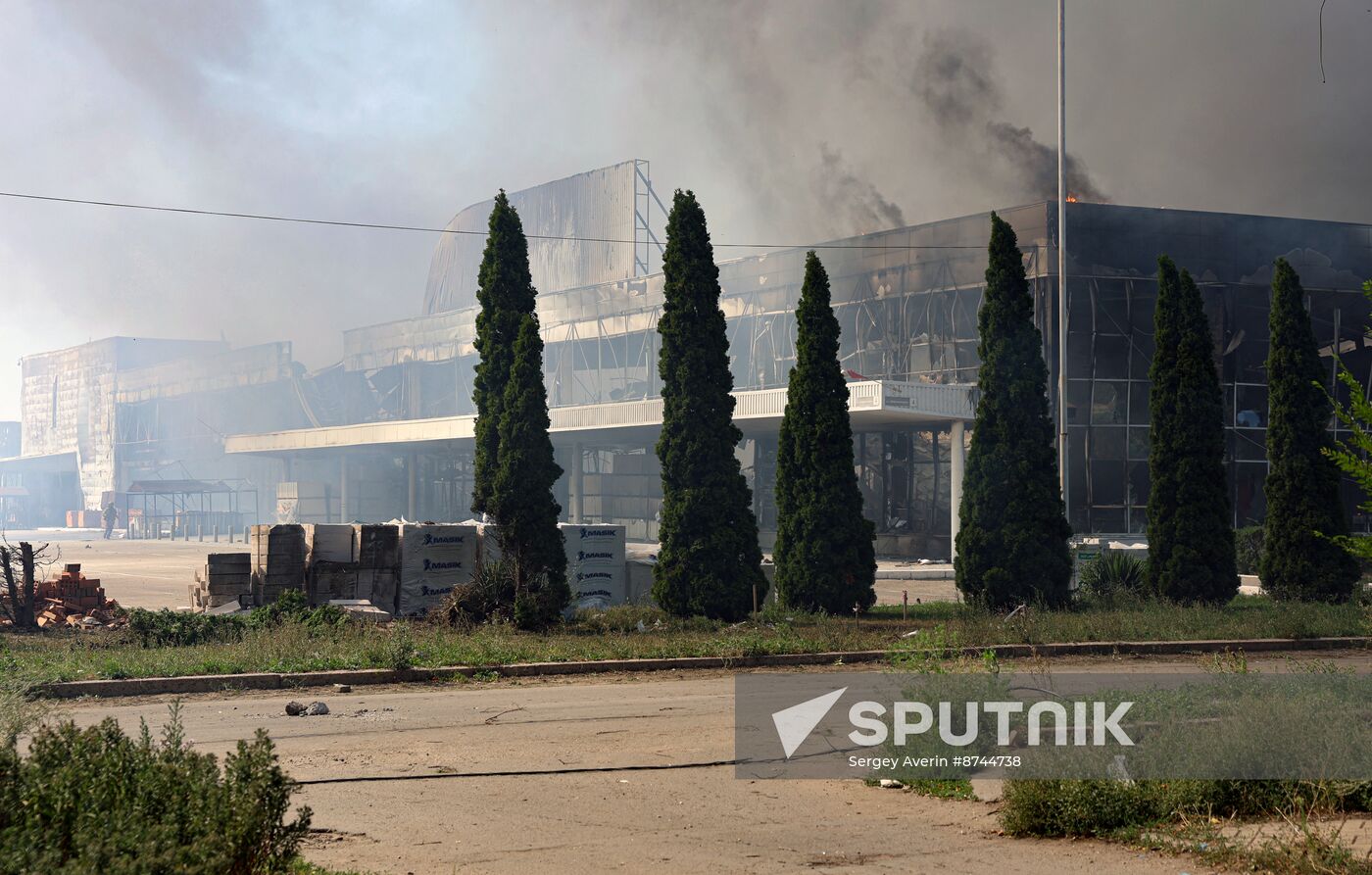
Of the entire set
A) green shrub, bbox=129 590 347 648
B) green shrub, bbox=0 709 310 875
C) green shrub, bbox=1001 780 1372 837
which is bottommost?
green shrub, bbox=129 590 347 648

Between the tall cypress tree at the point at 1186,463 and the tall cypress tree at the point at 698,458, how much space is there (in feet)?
28.2

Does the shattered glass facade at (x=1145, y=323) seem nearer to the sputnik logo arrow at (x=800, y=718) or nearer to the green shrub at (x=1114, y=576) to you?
the green shrub at (x=1114, y=576)

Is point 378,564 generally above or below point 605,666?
above

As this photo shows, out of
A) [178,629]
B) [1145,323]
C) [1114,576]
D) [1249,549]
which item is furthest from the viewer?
[1145,323]

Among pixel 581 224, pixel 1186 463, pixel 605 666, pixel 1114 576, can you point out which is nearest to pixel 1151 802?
pixel 605 666

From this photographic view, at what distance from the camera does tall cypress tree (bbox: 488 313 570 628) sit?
19.8 metres

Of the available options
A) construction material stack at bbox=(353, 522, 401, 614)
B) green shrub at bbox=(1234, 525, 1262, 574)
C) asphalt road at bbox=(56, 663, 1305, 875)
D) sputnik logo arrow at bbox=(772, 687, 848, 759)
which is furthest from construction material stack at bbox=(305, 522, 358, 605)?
green shrub at bbox=(1234, 525, 1262, 574)

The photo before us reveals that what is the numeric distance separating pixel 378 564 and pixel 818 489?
817 cm

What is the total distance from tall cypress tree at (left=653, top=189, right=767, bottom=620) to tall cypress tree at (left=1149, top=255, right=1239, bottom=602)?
28.2 feet

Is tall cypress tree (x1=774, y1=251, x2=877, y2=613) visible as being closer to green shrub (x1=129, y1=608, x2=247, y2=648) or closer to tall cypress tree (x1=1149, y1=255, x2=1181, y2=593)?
tall cypress tree (x1=1149, y1=255, x2=1181, y2=593)

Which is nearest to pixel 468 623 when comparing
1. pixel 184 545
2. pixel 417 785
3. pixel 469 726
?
pixel 469 726

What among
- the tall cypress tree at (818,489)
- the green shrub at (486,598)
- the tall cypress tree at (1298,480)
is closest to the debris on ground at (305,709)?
the green shrub at (486,598)

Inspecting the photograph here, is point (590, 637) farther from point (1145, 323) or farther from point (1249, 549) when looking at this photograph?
point (1145, 323)

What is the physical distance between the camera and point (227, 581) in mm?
21078
